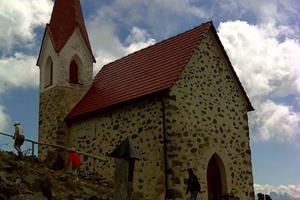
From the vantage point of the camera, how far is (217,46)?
21453 millimetres

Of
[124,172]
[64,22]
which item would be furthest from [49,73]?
[124,172]

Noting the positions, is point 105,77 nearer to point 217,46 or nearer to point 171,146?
point 217,46

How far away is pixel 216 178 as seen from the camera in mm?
20109

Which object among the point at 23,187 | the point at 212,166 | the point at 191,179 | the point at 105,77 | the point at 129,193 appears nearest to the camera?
the point at 129,193

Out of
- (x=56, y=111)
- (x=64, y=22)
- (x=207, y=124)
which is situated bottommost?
(x=207, y=124)

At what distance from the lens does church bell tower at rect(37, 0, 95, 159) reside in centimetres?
2442

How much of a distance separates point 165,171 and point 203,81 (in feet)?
14.6

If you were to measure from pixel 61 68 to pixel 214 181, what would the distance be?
33.4 ft

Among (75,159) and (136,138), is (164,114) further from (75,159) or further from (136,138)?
(75,159)

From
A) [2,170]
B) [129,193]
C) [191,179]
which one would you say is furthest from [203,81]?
[129,193]

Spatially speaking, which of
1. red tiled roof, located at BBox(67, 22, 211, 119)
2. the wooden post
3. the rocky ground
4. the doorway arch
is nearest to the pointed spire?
red tiled roof, located at BBox(67, 22, 211, 119)

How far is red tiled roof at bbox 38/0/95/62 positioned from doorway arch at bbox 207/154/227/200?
1022cm

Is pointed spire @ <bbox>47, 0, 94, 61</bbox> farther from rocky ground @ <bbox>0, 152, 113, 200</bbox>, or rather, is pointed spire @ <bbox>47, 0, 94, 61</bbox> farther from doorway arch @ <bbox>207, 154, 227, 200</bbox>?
doorway arch @ <bbox>207, 154, 227, 200</bbox>

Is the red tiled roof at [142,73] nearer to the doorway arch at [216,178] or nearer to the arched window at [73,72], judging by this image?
the arched window at [73,72]
